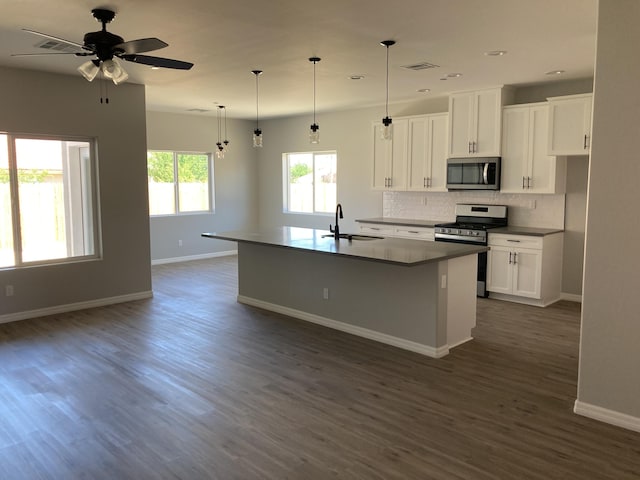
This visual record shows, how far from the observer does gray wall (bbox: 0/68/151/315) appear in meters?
5.50

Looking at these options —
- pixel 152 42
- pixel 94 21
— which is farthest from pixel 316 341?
pixel 94 21

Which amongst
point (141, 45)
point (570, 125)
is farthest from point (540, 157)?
point (141, 45)

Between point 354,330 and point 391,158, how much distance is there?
3.54 m

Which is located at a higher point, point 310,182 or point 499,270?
point 310,182

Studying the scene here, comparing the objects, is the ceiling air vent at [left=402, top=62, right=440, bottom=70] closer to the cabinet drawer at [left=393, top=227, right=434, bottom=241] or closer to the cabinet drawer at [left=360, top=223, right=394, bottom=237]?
the cabinet drawer at [left=393, top=227, right=434, bottom=241]

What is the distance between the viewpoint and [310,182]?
32.1ft

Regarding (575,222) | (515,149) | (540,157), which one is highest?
(515,149)

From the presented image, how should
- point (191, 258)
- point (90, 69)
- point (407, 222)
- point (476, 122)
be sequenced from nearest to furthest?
1. point (90, 69)
2. point (476, 122)
3. point (407, 222)
4. point (191, 258)

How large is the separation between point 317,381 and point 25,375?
2316 mm

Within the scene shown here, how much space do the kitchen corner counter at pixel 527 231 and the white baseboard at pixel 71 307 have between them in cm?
459

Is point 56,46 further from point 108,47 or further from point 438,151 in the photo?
point 438,151

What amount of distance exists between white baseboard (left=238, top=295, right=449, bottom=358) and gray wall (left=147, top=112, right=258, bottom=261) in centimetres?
361

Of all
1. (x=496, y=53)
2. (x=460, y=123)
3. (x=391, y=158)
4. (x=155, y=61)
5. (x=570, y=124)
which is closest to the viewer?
(x=155, y=61)

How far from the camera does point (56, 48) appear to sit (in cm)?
444
